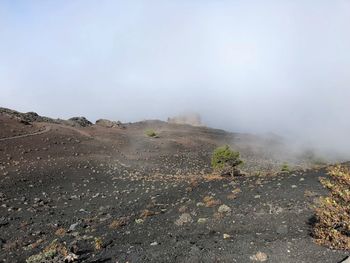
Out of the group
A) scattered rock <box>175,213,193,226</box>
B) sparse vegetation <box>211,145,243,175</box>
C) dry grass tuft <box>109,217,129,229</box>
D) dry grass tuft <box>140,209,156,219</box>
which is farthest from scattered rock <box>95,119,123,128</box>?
scattered rock <box>175,213,193,226</box>

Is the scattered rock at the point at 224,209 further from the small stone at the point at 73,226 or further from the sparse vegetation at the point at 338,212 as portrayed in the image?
the small stone at the point at 73,226

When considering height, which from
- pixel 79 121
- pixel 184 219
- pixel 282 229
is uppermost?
pixel 79 121

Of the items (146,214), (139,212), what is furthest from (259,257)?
(139,212)

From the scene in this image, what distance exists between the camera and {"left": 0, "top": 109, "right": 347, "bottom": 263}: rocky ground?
14.2 metres

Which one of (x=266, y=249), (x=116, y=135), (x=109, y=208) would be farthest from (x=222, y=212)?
(x=116, y=135)

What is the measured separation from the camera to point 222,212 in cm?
1812

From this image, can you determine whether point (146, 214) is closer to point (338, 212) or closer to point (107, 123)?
point (338, 212)

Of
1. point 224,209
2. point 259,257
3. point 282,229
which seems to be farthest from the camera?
point 224,209

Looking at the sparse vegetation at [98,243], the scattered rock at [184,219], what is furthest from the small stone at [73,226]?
the scattered rock at [184,219]

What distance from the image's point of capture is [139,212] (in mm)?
21078

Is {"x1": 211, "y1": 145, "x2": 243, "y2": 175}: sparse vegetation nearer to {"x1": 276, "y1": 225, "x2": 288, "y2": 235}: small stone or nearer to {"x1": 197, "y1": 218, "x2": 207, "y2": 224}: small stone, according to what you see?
{"x1": 197, "y1": 218, "x2": 207, "y2": 224}: small stone

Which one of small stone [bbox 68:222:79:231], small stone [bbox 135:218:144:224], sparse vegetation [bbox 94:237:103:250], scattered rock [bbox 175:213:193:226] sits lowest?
small stone [bbox 68:222:79:231]

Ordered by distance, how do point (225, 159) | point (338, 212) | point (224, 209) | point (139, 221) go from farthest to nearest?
point (225, 159) < point (139, 221) < point (224, 209) < point (338, 212)

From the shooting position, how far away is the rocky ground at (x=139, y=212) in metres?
14.2
